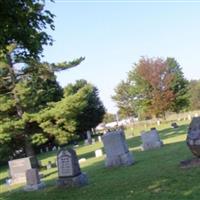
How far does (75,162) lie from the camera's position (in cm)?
1438

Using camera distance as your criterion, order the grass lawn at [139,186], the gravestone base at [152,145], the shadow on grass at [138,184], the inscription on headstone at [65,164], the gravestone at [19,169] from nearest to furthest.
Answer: the grass lawn at [139,186] < the shadow on grass at [138,184] < the inscription on headstone at [65,164] < the gravestone at [19,169] < the gravestone base at [152,145]

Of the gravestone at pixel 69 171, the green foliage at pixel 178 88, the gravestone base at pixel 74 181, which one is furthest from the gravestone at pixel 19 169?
the green foliage at pixel 178 88

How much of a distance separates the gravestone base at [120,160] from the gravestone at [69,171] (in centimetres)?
295

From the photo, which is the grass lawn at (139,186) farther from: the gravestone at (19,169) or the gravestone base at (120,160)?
the gravestone at (19,169)

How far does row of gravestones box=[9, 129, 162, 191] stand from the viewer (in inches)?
555

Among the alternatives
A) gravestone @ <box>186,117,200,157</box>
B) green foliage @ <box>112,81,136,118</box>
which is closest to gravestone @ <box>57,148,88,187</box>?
gravestone @ <box>186,117,200,157</box>

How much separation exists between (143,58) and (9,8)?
54829 mm

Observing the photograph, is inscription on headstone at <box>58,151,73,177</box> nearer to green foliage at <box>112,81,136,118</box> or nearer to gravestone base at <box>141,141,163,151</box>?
gravestone base at <box>141,141,163,151</box>

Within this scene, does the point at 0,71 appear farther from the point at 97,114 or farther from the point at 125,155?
the point at 97,114

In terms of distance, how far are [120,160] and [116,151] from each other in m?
0.44

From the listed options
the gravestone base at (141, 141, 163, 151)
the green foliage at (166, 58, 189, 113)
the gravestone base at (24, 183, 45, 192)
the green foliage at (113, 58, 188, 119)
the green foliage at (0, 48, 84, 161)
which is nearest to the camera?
the gravestone base at (24, 183, 45, 192)

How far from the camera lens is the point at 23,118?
1004 inches

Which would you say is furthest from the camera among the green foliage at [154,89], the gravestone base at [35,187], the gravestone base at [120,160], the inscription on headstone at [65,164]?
the green foliage at [154,89]

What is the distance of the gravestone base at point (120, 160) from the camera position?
55.6ft
